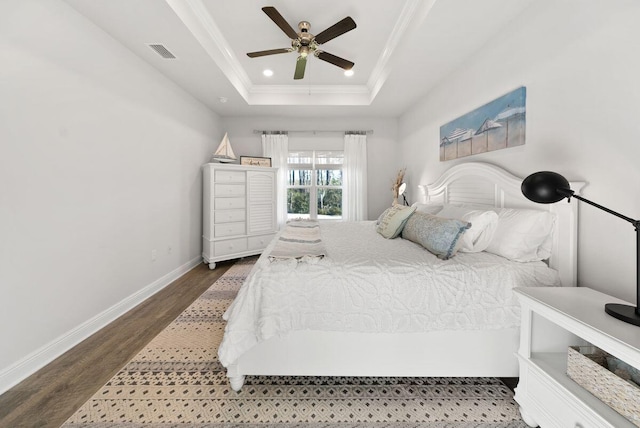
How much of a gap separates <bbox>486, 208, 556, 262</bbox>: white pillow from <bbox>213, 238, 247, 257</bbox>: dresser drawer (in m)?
3.17

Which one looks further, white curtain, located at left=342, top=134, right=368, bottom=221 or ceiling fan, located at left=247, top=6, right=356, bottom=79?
white curtain, located at left=342, top=134, right=368, bottom=221

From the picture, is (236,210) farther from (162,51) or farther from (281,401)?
(281,401)

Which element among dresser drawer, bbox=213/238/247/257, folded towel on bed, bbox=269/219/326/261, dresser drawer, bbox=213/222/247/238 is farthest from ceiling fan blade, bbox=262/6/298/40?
dresser drawer, bbox=213/238/247/257

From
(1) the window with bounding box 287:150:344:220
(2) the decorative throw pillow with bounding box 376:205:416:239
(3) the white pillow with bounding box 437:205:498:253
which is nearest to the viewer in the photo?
(3) the white pillow with bounding box 437:205:498:253

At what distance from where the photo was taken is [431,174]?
3.25 m

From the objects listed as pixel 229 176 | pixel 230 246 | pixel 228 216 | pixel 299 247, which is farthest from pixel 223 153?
pixel 299 247

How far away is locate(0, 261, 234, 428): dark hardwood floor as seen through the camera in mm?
Answer: 1275

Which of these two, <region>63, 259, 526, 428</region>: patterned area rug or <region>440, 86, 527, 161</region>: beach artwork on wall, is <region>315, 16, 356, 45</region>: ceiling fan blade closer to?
<region>440, 86, 527, 161</region>: beach artwork on wall

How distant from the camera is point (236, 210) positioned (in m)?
3.73

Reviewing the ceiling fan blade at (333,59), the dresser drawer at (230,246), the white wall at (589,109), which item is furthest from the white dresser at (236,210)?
the white wall at (589,109)

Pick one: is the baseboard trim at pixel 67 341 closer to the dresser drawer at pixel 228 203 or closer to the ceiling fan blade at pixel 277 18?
the dresser drawer at pixel 228 203

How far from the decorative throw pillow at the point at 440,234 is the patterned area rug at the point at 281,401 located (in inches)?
30.0

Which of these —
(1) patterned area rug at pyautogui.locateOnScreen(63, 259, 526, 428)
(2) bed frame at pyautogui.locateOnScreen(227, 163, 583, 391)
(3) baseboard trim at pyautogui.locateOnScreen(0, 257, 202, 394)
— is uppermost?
(2) bed frame at pyautogui.locateOnScreen(227, 163, 583, 391)

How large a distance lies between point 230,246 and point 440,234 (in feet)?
9.53
